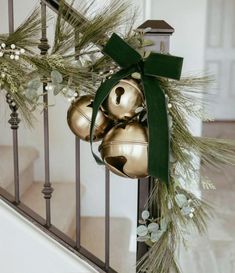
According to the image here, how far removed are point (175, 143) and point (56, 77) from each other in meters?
0.38

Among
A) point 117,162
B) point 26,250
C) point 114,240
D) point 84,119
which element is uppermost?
point 84,119

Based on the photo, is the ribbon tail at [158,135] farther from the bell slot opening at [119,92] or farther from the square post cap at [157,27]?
the square post cap at [157,27]

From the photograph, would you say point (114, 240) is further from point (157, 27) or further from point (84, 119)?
point (84, 119)

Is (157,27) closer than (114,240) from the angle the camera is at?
Yes

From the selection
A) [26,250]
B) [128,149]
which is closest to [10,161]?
[26,250]

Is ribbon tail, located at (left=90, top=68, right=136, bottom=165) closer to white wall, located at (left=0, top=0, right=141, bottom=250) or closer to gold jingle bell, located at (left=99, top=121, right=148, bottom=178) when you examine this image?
gold jingle bell, located at (left=99, top=121, right=148, bottom=178)

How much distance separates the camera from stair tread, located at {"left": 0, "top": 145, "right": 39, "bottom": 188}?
7.58 ft

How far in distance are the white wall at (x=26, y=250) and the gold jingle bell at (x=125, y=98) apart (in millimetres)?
506

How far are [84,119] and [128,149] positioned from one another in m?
0.17

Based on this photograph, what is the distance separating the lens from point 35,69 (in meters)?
1.42

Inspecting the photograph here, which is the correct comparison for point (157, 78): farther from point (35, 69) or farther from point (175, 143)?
point (35, 69)

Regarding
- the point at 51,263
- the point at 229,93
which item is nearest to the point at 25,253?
the point at 51,263

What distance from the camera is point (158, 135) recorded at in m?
1.28

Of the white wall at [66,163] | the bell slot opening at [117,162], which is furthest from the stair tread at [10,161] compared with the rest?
the bell slot opening at [117,162]
